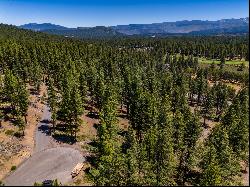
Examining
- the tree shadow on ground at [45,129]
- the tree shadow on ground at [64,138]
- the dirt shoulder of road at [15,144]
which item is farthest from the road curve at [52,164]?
the tree shadow on ground at [45,129]

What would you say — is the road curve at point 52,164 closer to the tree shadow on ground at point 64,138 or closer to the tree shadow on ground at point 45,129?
the tree shadow on ground at point 64,138

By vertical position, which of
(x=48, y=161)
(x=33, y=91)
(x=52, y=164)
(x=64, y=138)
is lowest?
(x=64, y=138)

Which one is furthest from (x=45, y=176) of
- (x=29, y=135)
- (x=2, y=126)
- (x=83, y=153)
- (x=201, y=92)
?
(x=201, y=92)

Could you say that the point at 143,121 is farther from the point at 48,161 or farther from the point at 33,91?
the point at 33,91

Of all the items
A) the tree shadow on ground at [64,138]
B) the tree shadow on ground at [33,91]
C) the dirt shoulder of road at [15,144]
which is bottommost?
the tree shadow on ground at [64,138]

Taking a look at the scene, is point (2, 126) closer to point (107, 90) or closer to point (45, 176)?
point (107, 90)

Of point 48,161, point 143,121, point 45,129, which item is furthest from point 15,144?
point 143,121

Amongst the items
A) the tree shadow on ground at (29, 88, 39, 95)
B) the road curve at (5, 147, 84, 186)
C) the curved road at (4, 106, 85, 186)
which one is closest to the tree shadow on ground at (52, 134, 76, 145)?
the curved road at (4, 106, 85, 186)
